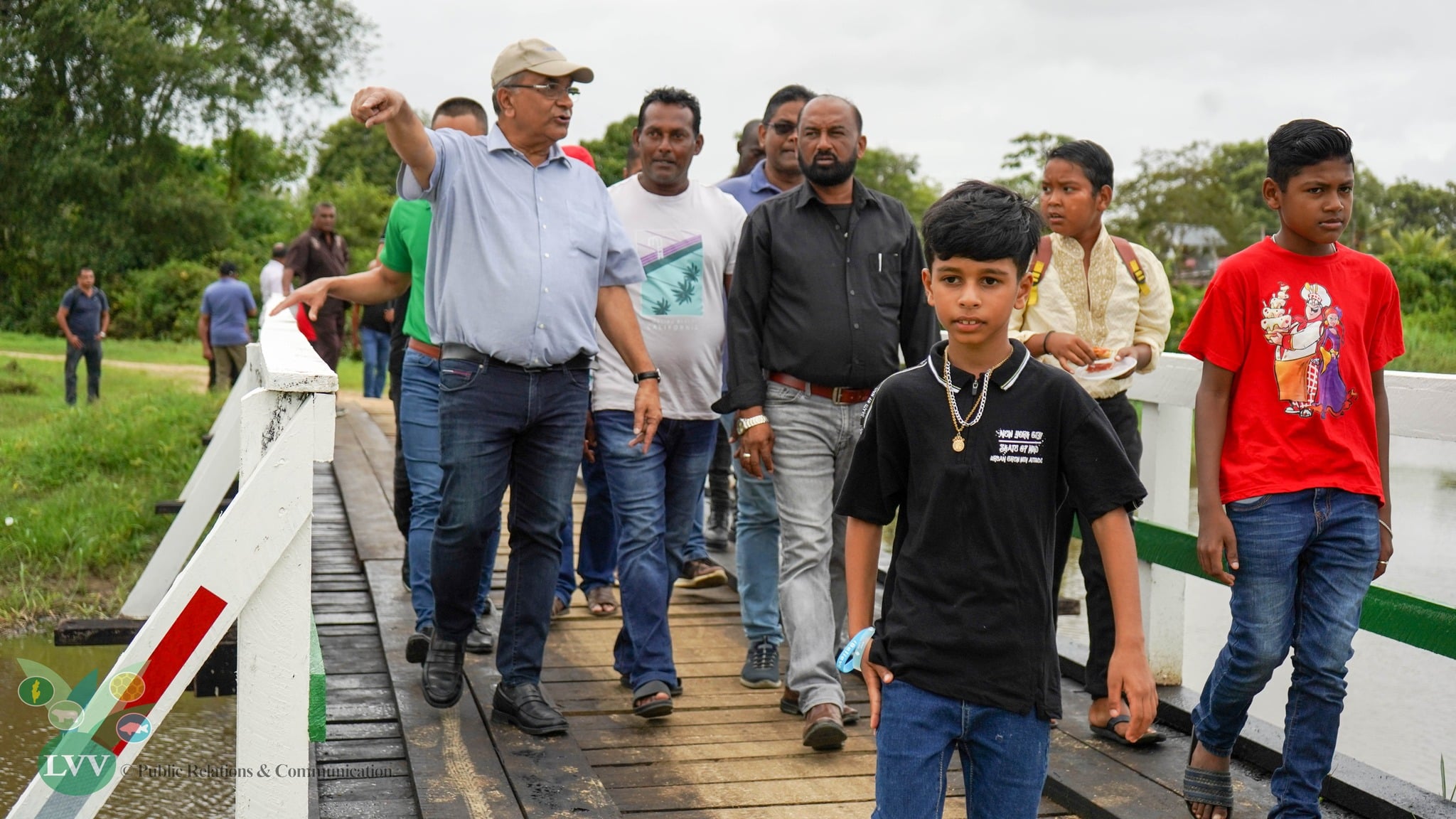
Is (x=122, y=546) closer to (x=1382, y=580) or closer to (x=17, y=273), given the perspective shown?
(x=1382, y=580)

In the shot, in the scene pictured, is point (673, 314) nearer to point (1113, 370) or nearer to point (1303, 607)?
point (1113, 370)

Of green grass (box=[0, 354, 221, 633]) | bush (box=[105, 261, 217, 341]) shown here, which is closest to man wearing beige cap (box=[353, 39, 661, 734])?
green grass (box=[0, 354, 221, 633])

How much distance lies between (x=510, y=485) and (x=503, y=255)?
0.75 metres

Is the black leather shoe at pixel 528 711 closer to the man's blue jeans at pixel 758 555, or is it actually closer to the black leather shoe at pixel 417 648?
the black leather shoe at pixel 417 648

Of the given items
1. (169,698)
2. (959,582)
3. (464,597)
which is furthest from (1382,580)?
(169,698)

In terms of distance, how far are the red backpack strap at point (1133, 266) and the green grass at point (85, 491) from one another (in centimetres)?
590

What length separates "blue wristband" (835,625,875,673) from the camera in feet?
8.93

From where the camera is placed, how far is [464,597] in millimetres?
4488

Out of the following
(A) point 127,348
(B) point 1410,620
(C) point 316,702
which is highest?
(B) point 1410,620

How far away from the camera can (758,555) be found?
5.07 meters

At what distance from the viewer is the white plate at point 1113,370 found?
4352 mm

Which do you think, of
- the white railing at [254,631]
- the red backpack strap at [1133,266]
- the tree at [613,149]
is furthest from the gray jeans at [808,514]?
the tree at [613,149]

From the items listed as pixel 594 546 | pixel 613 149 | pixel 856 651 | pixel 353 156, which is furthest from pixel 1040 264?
pixel 353 156

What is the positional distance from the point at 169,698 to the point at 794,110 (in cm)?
394
